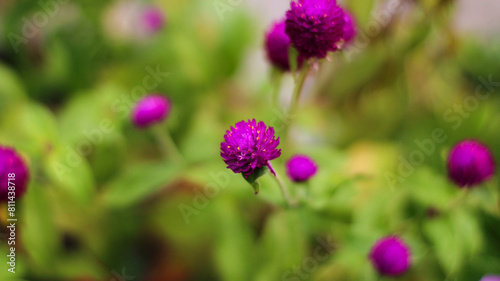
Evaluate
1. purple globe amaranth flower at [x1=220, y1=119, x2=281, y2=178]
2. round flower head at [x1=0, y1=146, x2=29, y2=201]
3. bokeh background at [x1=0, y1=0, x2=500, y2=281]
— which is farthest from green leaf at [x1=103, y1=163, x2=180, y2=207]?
purple globe amaranth flower at [x1=220, y1=119, x2=281, y2=178]

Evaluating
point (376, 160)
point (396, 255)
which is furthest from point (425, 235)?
point (376, 160)

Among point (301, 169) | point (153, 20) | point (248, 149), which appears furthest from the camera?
point (153, 20)

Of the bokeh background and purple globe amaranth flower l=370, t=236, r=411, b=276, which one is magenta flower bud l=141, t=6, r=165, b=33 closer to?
the bokeh background

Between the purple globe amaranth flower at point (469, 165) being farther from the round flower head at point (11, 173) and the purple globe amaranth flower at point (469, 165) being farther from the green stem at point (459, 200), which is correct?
the round flower head at point (11, 173)

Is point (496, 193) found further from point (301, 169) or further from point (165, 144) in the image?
point (165, 144)

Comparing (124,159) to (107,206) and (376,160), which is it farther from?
(376,160)

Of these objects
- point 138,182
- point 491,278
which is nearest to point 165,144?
point 138,182
